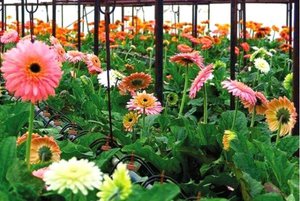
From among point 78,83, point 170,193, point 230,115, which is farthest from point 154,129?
point 170,193

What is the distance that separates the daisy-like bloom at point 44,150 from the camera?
1403mm

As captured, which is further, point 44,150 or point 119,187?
point 44,150

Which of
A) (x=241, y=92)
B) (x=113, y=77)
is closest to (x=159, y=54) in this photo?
(x=113, y=77)

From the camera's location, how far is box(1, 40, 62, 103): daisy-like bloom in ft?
3.62

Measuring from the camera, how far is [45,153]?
1398 millimetres

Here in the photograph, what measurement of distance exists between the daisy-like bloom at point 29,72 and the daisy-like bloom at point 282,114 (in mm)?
687

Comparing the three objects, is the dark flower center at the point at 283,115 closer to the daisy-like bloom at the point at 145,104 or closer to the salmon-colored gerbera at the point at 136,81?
the daisy-like bloom at the point at 145,104

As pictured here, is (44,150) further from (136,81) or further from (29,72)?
(136,81)

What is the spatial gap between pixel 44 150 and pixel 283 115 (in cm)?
55

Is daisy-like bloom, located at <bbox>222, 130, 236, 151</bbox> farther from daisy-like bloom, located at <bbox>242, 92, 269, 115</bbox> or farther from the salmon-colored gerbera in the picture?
the salmon-colored gerbera

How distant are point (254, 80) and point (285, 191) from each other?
2.15 m

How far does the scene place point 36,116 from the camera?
7.74 ft

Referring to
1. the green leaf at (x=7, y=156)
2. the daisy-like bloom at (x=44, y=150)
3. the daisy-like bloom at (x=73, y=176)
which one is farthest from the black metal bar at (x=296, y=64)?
the daisy-like bloom at (x=73, y=176)

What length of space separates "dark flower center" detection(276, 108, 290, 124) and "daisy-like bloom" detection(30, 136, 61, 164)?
515mm
